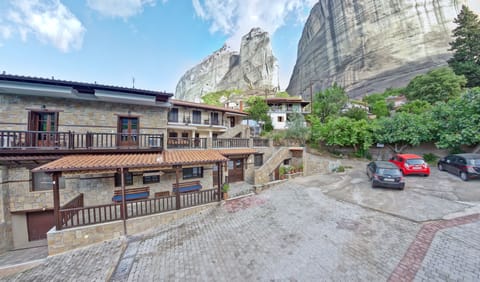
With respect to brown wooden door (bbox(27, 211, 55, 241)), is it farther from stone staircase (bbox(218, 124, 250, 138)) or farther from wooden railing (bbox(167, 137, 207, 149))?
stone staircase (bbox(218, 124, 250, 138))

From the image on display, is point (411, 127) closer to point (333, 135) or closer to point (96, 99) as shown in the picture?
point (333, 135)

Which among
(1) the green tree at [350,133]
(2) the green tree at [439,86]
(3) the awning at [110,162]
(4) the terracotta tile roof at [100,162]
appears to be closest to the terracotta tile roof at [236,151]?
(3) the awning at [110,162]

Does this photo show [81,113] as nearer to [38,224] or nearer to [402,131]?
[38,224]

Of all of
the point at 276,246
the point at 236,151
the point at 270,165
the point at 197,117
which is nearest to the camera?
the point at 276,246

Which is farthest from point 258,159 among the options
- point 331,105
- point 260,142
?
point 331,105

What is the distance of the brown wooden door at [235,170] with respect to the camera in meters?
13.2

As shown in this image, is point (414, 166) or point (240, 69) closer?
point (414, 166)

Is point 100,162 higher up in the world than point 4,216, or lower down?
higher up

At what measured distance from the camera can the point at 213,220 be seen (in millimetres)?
7469

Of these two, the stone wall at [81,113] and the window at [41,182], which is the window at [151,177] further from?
A: the window at [41,182]

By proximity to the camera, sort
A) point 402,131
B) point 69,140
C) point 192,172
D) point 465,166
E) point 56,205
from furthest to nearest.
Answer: point 402,131, point 192,172, point 465,166, point 69,140, point 56,205

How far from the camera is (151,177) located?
9992 mm

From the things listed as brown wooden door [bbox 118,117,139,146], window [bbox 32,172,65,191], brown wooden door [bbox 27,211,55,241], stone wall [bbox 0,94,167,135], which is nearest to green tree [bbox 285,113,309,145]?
stone wall [bbox 0,94,167,135]

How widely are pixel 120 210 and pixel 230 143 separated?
788 cm
